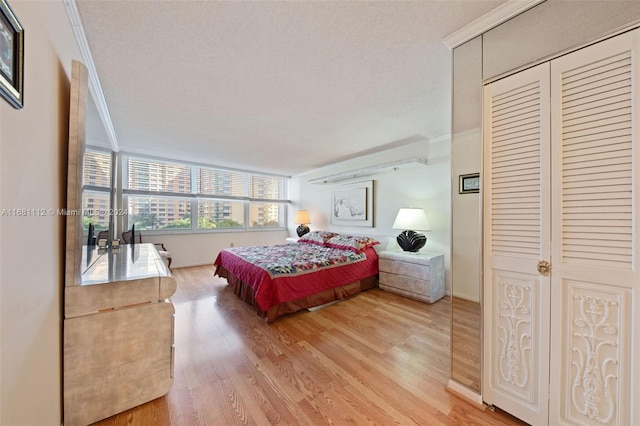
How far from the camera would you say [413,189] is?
3.86 m

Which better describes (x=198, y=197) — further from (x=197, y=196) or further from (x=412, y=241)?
(x=412, y=241)

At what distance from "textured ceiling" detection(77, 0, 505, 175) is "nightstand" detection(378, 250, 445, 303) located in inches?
71.3

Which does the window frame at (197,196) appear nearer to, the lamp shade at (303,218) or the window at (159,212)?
the window at (159,212)

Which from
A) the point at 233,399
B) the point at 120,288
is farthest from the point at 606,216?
the point at 120,288

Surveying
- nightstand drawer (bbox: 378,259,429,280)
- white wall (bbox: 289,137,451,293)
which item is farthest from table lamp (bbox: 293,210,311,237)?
nightstand drawer (bbox: 378,259,429,280)

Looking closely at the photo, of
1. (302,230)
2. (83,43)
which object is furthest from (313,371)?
(302,230)

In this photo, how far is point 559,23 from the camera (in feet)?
4.00

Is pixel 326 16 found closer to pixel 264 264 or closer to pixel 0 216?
pixel 0 216

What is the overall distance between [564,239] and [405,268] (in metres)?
2.25

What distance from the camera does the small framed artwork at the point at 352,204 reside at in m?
4.49

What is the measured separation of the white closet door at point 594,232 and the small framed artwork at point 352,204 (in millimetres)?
3278

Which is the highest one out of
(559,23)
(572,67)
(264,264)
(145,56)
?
(145,56)

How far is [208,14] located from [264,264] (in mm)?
2358

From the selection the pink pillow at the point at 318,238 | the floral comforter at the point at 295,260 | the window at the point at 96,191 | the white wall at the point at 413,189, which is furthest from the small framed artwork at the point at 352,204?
the window at the point at 96,191
